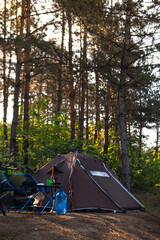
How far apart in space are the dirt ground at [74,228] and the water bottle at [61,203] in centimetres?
118

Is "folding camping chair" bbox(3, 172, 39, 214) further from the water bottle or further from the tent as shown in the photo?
the tent

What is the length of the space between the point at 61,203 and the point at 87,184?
1.21 meters

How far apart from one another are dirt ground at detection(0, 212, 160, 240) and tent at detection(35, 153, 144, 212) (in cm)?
147

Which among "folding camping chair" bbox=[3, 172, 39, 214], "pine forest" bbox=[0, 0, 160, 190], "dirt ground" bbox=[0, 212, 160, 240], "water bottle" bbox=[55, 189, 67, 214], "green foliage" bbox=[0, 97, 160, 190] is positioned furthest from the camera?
"green foliage" bbox=[0, 97, 160, 190]

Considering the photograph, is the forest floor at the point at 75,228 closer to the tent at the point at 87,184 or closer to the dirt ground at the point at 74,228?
the dirt ground at the point at 74,228

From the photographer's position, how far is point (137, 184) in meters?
15.4

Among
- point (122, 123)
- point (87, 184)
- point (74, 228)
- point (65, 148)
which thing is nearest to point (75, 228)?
point (74, 228)

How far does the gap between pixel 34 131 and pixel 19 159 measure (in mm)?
1612

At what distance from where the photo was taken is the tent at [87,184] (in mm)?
8703

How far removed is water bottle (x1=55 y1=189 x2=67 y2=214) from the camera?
7.94 metres

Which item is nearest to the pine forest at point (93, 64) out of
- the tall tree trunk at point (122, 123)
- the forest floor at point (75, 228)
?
the tall tree trunk at point (122, 123)

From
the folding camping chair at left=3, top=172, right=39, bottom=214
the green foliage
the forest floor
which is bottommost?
the forest floor

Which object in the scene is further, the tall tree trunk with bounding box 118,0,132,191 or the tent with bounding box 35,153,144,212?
the tall tree trunk with bounding box 118,0,132,191

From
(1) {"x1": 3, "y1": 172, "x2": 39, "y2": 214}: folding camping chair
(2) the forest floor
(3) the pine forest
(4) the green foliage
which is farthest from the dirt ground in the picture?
(4) the green foliage
